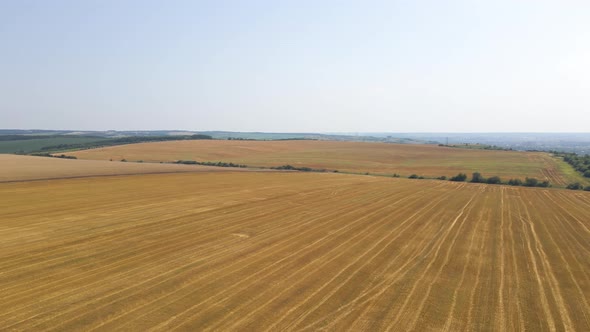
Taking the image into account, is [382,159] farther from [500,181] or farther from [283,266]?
[283,266]

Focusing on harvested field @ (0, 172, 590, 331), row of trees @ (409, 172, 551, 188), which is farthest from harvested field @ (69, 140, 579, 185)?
harvested field @ (0, 172, 590, 331)

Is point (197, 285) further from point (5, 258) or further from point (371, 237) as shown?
point (371, 237)

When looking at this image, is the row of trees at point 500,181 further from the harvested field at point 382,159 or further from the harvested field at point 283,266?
the harvested field at point 283,266

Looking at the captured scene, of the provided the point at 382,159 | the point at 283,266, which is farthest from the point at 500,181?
the point at 283,266

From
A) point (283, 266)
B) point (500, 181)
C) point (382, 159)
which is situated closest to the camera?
point (283, 266)

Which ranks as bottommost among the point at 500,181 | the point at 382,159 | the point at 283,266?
the point at 500,181

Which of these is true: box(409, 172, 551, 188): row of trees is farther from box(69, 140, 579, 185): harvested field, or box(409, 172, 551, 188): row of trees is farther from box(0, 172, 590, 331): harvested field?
box(0, 172, 590, 331): harvested field
